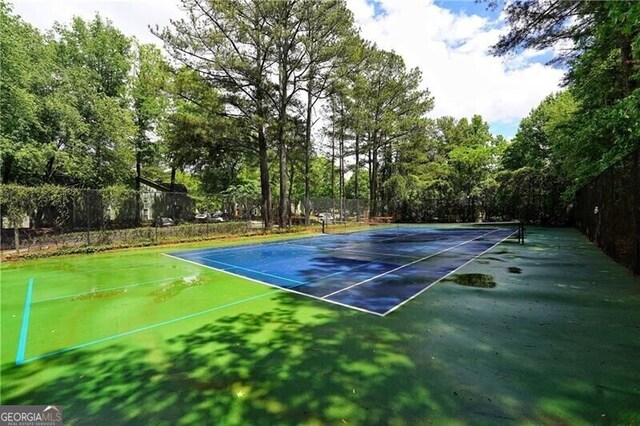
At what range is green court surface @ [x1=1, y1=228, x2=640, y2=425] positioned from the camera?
2.40 m

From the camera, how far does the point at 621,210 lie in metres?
7.22

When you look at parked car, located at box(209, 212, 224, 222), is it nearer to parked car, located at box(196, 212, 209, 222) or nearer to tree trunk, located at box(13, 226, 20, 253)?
parked car, located at box(196, 212, 209, 222)

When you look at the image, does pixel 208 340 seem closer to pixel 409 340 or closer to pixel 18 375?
pixel 18 375

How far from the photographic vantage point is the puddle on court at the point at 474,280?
609cm

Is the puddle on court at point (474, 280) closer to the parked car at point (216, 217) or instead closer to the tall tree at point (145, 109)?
the parked car at point (216, 217)

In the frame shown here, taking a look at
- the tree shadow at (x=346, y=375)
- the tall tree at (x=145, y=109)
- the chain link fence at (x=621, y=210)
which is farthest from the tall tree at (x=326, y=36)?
the tree shadow at (x=346, y=375)

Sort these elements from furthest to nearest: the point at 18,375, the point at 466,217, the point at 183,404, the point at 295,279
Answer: the point at 466,217 < the point at 295,279 < the point at 18,375 < the point at 183,404

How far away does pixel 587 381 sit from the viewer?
2684mm

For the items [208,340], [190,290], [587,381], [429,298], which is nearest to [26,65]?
[190,290]

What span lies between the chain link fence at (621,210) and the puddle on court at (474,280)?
2.78m

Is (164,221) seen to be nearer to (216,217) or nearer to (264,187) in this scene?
(216,217)

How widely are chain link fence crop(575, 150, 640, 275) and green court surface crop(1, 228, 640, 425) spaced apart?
1025 mm

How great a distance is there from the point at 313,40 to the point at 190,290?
18252mm

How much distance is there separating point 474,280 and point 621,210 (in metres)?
4.14
